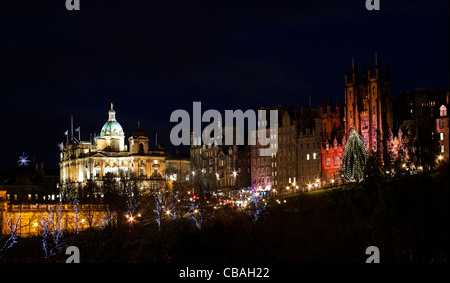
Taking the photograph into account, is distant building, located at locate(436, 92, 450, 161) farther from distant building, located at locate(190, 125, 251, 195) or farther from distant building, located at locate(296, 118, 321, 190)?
distant building, located at locate(190, 125, 251, 195)

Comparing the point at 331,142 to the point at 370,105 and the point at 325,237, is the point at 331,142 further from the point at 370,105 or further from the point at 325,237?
the point at 325,237

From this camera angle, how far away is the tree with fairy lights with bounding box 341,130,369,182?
432ft

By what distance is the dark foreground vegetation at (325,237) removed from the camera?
2307 inches

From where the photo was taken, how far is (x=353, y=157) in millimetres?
135250

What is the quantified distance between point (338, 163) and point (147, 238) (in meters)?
83.2

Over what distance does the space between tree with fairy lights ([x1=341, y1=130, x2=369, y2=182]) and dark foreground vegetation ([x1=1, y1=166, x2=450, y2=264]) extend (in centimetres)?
2749

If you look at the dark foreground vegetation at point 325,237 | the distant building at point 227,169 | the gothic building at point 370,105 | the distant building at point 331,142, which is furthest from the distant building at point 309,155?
the dark foreground vegetation at point 325,237

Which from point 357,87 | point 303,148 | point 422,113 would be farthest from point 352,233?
point 303,148

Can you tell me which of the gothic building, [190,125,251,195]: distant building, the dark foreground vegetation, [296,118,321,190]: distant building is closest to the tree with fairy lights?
the gothic building

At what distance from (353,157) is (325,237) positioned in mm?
55662

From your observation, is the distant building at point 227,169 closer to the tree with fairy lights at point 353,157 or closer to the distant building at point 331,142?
the distant building at point 331,142

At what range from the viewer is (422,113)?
134m

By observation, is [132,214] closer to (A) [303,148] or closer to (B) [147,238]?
(A) [303,148]

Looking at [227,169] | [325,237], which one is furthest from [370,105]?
[325,237]
